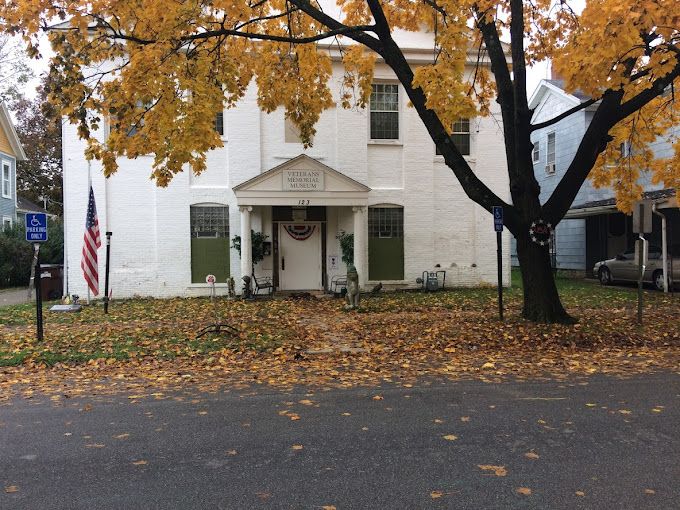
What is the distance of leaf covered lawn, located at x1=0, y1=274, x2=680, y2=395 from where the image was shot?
291 inches

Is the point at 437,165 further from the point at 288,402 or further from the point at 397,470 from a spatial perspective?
the point at 397,470

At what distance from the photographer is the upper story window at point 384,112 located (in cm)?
1745

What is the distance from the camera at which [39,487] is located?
Result: 387 cm

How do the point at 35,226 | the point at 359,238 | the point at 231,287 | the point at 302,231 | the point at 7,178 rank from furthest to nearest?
1. the point at 7,178
2. the point at 302,231
3. the point at 359,238
4. the point at 231,287
5. the point at 35,226

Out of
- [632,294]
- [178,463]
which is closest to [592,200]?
[632,294]

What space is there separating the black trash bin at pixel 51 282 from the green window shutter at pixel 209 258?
448cm

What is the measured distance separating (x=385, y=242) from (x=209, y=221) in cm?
552

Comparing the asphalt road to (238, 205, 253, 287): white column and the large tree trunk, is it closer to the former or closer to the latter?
the large tree trunk

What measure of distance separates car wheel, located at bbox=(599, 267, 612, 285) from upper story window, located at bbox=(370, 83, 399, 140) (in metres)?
9.59

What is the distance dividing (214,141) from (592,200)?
1917 centimetres

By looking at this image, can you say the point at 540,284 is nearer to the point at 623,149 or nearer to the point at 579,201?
the point at 623,149

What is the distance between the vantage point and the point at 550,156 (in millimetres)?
25781

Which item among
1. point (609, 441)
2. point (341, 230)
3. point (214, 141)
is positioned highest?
point (214, 141)

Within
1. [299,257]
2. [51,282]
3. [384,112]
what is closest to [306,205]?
[299,257]
